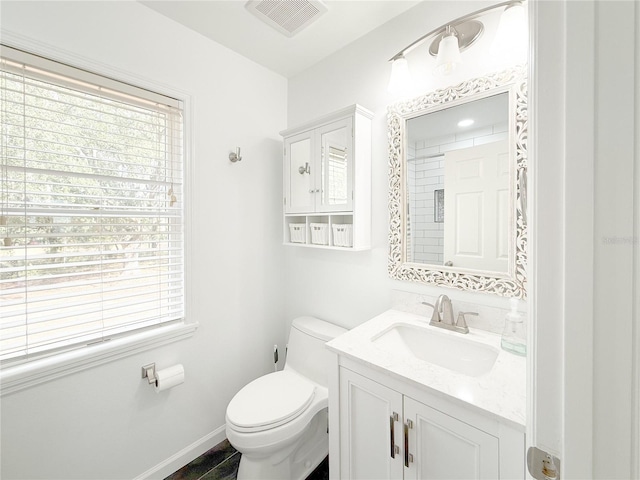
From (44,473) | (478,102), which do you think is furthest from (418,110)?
(44,473)

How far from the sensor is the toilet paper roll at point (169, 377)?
4.57ft

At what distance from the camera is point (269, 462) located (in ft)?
4.28

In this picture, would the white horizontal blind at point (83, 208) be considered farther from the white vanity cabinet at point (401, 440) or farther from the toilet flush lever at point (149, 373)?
the white vanity cabinet at point (401, 440)

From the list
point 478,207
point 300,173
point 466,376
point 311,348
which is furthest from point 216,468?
point 478,207

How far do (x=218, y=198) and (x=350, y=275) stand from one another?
958 millimetres

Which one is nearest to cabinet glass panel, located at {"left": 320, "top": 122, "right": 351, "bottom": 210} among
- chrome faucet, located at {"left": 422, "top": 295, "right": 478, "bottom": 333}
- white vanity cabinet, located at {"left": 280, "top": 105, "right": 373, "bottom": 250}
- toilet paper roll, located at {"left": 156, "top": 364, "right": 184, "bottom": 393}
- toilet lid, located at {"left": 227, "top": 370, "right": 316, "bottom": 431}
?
white vanity cabinet, located at {"left": 280, "top": 105, "right": 373, "bottom": 250}

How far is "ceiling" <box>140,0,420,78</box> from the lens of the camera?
4.57 feet

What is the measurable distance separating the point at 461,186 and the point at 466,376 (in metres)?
0.81

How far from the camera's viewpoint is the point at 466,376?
90 cm

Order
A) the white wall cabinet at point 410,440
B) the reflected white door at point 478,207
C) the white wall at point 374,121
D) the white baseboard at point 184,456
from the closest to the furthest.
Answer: the white wall cabinet at point 410,440 → the reflected white door at point 478,207 → the white wall at point 374,121 → the white baseboard at point 184,456

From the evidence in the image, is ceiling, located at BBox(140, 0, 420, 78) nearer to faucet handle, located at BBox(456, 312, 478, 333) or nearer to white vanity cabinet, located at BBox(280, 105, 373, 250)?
white vanity cabinet, located at BBox(280, 105, 373, 250)

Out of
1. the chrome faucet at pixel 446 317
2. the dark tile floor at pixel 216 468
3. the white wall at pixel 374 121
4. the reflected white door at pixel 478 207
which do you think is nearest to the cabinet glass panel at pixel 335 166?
the white wall at pixel 374 121

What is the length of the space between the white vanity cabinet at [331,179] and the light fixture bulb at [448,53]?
1.39 feet

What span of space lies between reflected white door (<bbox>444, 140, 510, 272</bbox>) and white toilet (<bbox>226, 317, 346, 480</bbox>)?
87 cm
